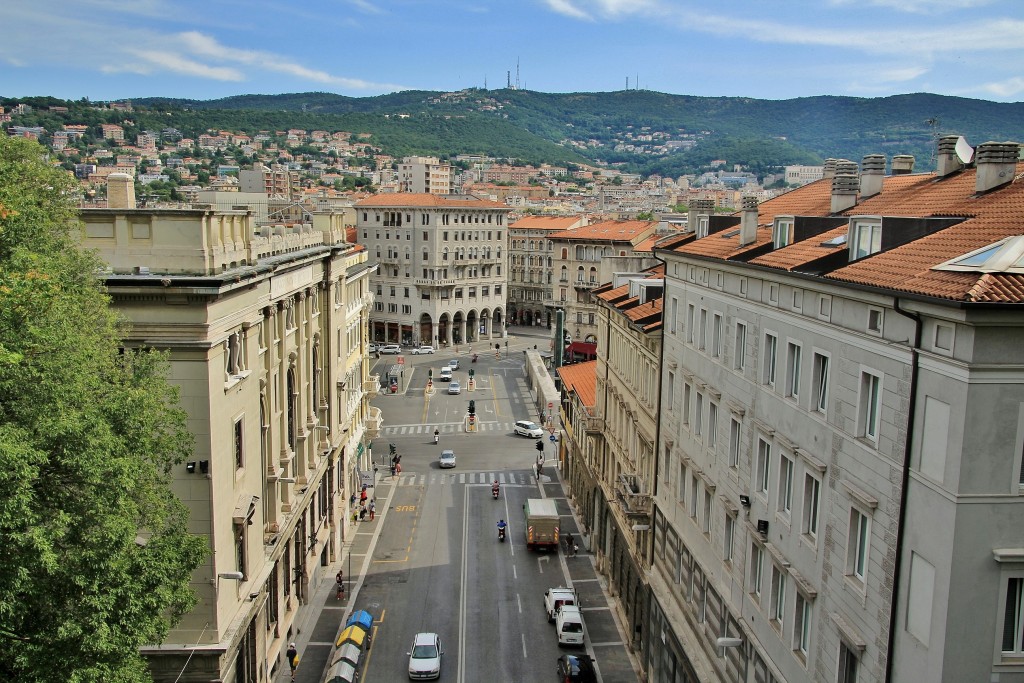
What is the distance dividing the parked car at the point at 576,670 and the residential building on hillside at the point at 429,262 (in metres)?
106

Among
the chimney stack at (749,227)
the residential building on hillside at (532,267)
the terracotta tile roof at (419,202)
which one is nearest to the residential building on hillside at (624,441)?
the chimney stack at (749,227)

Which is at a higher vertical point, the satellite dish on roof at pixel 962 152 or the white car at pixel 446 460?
the satellite dish on roof at pixel 962 152

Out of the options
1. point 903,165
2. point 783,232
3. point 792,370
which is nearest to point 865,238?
point 792,370

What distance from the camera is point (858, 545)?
1839cm

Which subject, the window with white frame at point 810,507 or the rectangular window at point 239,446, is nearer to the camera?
the window with white frame at point 810,507

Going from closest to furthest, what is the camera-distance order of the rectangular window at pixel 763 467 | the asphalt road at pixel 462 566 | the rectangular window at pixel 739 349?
the rectangular window at pixel 763 467 → the rectangular window at pixel 739 349 → the asphalt road at pixel 462 566

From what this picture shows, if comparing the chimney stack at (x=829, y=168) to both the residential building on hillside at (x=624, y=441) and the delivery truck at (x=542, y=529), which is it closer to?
the residential building on hillside at (x=624, y=441)

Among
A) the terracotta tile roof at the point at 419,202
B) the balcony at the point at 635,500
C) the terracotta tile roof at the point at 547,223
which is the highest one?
the terracotta tile roof at the point at 419,202

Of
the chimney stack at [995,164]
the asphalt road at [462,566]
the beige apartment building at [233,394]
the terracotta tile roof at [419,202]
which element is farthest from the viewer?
the terracotta tile roof at [419,202]

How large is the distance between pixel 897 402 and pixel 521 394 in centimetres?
9259

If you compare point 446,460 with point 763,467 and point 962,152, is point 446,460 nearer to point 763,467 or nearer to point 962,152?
point 763,467

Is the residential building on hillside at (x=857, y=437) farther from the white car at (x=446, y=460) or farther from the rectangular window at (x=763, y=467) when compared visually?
the white car at (x=446, y=460)

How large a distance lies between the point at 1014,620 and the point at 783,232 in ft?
44.8

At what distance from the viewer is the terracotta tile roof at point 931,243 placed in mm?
14758
